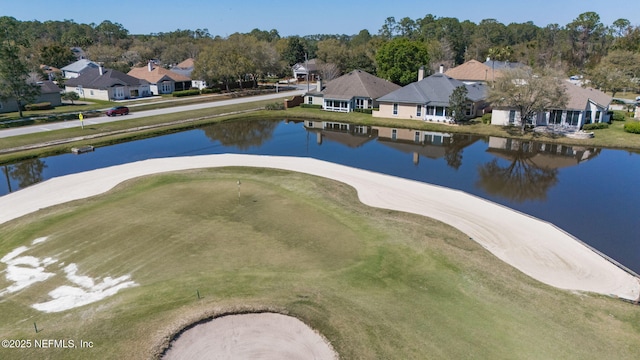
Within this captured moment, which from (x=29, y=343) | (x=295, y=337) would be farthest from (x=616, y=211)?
(x=29, y=343)

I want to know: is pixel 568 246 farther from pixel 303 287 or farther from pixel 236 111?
pixel 236 111

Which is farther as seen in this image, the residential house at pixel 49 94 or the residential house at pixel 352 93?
the residential house at pixel 49 94

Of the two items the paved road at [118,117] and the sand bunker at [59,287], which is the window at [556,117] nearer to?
the paved road at [118,117]

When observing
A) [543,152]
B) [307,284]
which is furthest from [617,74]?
[307,284]

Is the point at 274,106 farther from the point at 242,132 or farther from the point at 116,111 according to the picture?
the point at 116,111

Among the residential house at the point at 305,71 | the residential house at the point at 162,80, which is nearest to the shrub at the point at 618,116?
the residential house at the point at 305,71

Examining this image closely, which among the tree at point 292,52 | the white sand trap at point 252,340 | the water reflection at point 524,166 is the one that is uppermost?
the tree at point 292,52

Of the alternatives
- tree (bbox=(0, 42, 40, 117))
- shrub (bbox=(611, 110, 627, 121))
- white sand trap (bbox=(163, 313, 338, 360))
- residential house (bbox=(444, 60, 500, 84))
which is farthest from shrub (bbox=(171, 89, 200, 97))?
white sand trap (bbox=(163, 313, 338, 360))
